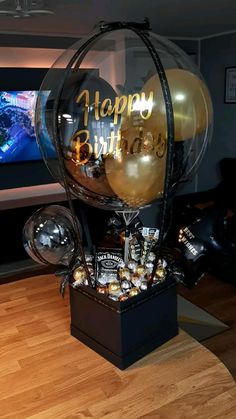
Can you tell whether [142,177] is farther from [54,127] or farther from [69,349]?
[69,349]

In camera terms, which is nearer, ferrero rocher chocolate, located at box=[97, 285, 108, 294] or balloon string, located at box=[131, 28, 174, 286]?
balloon string, located at box=[131, 28, 174, 286]

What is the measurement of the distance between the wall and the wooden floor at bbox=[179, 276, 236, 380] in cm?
213

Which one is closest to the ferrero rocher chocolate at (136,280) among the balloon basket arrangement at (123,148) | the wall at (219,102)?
the balloon basket arrangement at (123,148)

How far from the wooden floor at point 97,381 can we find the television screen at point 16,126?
337 cm

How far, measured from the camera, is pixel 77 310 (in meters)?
0.99

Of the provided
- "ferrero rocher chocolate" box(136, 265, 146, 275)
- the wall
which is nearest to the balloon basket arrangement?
Answer: "ferrero rocher chocolate" box(136, 265, 146, 275)

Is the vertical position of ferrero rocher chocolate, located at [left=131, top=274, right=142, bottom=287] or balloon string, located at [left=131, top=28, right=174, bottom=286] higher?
balloon string, located at [left=131, top=28, right=174, bottom=286]

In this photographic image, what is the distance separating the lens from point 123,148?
776mm

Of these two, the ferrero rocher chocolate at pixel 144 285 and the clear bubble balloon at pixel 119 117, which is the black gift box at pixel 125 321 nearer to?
the ferrero rocher chocolate at pixel 144 285

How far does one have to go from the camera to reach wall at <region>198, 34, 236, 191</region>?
15.6 feet

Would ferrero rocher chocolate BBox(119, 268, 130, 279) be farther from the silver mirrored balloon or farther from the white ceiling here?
the white ceiling

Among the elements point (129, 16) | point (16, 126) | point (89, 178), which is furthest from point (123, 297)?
point (16, 126)

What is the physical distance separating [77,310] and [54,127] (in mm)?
441

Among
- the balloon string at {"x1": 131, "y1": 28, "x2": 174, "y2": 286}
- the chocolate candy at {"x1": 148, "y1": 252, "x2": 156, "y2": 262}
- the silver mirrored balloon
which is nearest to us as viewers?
the balloon string at {"x1": 131, "y1": 28, "x2": 174, "y2": 286}
